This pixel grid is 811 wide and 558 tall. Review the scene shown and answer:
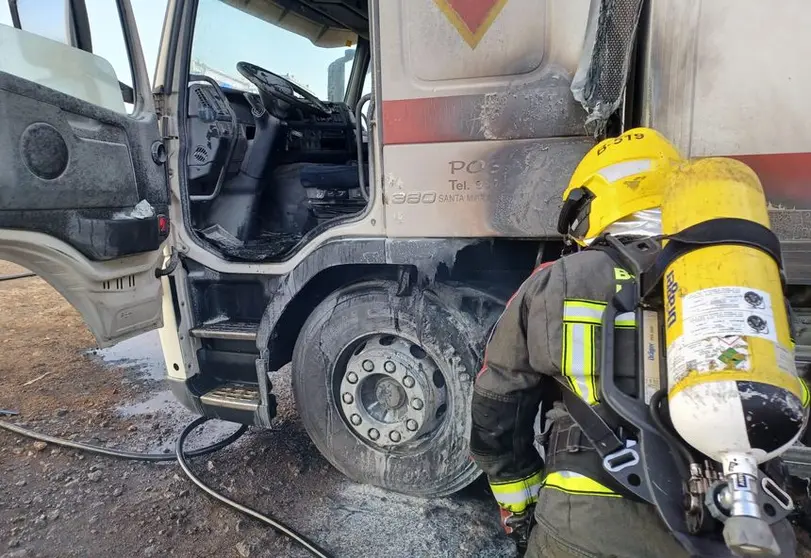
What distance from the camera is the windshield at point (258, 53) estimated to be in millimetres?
3223

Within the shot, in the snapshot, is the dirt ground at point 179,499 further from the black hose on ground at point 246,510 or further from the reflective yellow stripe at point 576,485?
the reflective yellow stripe at point 576,485

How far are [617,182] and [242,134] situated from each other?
2830mm

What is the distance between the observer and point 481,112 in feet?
7.46

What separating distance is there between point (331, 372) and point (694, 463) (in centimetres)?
184

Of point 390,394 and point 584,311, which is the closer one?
point 584,311

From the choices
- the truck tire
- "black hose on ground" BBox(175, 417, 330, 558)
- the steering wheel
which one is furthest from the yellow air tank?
the steering wheel

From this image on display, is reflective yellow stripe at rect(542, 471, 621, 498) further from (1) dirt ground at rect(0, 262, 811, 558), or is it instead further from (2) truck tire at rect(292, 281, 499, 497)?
(1) dirt ground at rect(0, 262, 811, 558)

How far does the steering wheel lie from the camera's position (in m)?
3.71

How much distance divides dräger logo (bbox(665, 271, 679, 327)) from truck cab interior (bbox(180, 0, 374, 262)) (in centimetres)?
200

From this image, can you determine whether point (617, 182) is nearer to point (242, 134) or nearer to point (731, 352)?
point (731, 352)

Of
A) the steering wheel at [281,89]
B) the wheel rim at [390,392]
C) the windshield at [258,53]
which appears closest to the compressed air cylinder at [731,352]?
the wheel rim at [390,392]

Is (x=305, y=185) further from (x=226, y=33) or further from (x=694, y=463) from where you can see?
(x=694, y=463)

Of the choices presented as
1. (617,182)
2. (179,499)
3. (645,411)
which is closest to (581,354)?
(645,411)

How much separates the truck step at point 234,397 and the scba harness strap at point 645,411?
1.99 metres
